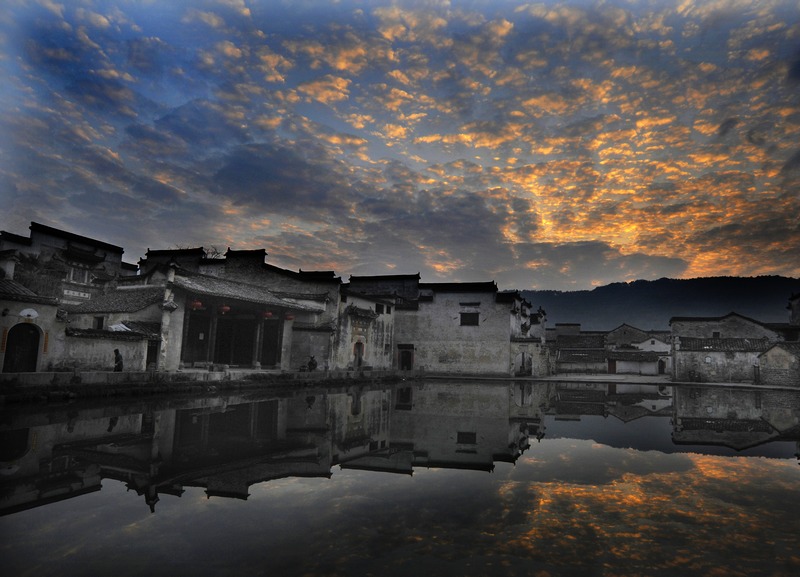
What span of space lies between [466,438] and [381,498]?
5554 millimetres

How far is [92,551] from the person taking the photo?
4535mm

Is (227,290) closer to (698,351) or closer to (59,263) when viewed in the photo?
(59,263)

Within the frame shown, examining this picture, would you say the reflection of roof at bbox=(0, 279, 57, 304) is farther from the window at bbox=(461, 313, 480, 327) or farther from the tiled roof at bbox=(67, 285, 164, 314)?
the window at bbox=(461, 313, 480, 327)

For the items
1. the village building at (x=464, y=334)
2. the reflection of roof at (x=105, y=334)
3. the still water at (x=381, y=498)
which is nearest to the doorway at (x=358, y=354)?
the village building at (x=464, y=334)

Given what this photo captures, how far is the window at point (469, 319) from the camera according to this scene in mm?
41750

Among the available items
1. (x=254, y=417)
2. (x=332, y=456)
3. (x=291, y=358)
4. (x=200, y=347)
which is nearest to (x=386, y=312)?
(x=291, y=358)

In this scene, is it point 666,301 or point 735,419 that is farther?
point 666,301

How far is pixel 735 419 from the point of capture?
664 inches

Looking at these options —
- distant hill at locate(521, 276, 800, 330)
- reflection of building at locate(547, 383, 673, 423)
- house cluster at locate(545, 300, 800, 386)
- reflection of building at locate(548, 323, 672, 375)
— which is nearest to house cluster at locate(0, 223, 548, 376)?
reflection of building at locate(548, 323, 672, 375)

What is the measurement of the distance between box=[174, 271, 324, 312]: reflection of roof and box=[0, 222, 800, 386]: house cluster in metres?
0.12

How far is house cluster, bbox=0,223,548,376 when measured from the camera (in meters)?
17.7

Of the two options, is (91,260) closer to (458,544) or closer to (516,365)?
(516,365)

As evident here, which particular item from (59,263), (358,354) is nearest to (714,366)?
(358,354)

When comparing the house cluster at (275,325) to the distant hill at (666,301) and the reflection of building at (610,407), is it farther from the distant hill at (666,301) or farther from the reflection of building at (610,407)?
the distant hill at (666,301)
